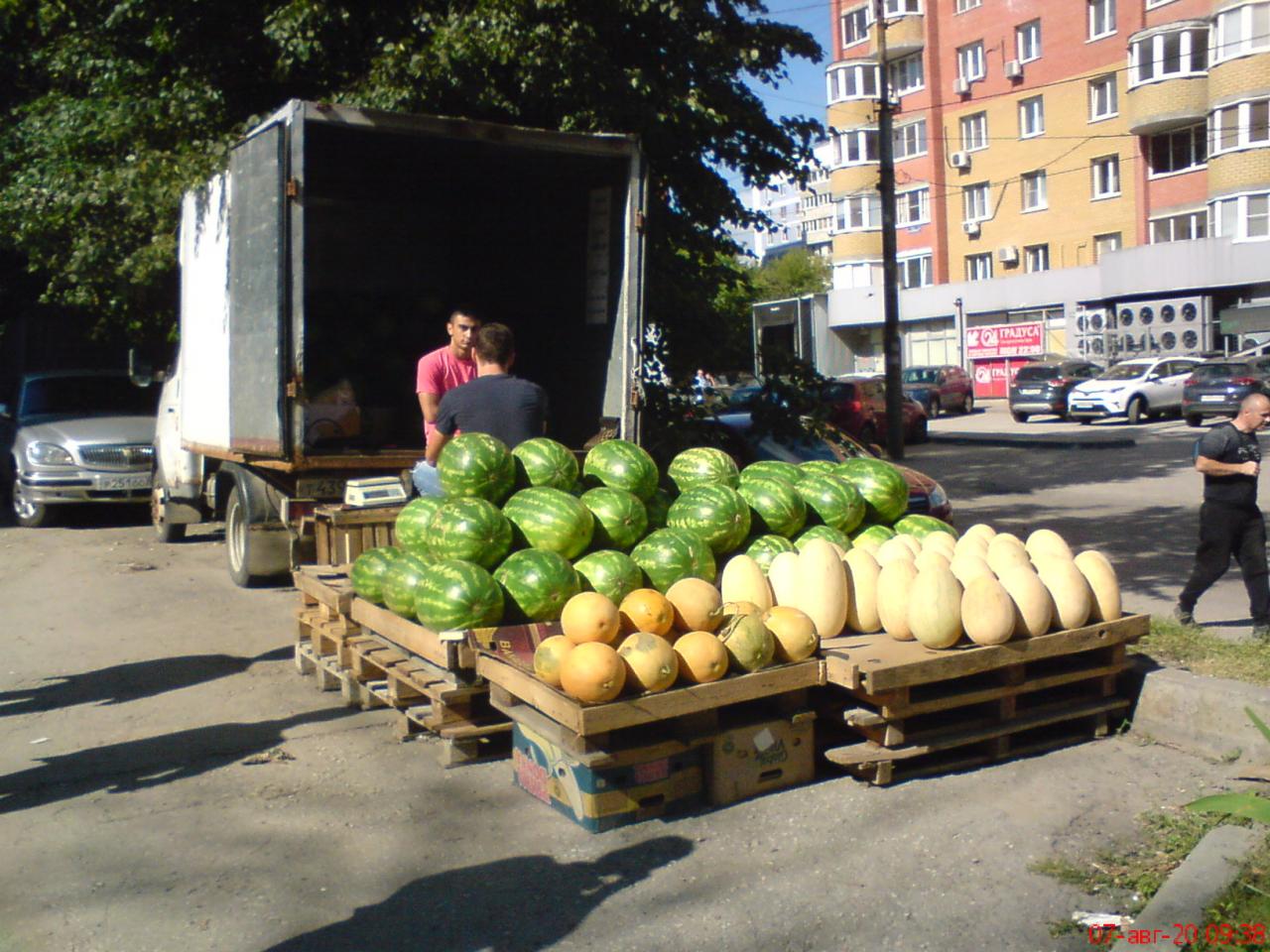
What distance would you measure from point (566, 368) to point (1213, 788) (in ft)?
21.6

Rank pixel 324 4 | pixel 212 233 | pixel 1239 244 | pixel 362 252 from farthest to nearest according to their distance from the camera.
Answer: pixel 1239 244 → pixel 362 252 → pixel 324 4 → pixel 212 233

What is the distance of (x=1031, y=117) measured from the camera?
46.8 metres

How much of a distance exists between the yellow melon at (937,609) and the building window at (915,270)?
159ft

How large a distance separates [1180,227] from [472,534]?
4080 cm

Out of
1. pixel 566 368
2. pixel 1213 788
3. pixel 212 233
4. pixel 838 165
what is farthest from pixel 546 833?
pixel 838 165

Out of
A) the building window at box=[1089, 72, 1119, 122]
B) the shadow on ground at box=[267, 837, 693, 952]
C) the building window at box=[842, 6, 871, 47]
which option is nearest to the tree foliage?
the shadow on ground at box=[267, 837, 693, 952]

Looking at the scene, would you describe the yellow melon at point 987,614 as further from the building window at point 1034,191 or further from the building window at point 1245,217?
the building window at point 1034,191

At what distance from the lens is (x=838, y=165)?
187 feet

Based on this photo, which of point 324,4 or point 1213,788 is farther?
point 324,4

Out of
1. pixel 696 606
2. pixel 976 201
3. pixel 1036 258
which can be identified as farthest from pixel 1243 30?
pixel 696 606

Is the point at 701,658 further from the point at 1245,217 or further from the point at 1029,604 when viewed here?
the point at 1245,217

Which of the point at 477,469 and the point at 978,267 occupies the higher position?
the point at 978,267

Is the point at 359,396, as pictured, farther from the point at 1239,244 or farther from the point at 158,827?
the point at 1239,244

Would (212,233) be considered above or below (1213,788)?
above
